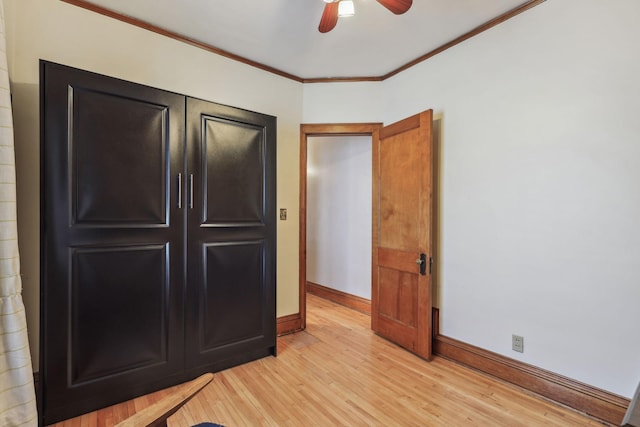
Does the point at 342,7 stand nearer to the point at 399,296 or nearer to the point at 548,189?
the point at 548,189

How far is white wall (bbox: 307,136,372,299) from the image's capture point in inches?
166

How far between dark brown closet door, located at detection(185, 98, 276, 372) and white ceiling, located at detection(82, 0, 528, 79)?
67cm

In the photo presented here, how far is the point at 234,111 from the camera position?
2.52 metres

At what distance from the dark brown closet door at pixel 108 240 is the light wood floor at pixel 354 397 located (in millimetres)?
250

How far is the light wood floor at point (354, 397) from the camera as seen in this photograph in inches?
75.9

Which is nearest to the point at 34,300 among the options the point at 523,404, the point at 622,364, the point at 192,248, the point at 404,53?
the point at 192,248

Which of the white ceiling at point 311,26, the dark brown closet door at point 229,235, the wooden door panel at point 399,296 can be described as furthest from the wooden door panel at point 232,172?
the wooden door panel at point 399,296

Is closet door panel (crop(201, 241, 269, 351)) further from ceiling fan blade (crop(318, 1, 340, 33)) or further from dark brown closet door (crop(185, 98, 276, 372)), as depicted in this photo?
ceiling fan blade (crop(318, 1, 340, 33))

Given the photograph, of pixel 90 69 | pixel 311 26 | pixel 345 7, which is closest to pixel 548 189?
pixel 345 7

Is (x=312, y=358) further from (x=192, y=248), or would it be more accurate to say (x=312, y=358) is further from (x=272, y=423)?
(x=192, y=248)

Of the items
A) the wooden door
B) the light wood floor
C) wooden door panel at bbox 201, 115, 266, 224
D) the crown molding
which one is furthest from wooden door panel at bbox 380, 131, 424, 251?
wooden door panel at bbox 201, 115, 266, 224

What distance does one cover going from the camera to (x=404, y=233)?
297cm

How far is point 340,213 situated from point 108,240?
3092mm

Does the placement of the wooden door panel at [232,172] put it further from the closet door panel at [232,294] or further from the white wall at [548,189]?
the white wall at [548,189]
